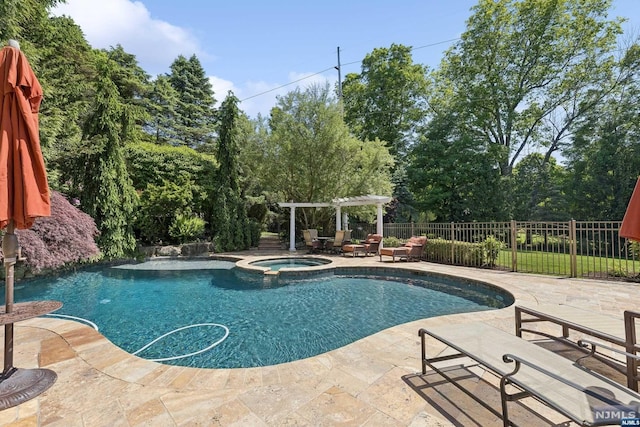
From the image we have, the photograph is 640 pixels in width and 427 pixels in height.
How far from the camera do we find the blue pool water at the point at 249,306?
4.24 m

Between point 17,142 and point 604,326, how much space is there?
5296mm

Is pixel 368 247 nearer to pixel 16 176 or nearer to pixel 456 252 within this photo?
pixel 456 252

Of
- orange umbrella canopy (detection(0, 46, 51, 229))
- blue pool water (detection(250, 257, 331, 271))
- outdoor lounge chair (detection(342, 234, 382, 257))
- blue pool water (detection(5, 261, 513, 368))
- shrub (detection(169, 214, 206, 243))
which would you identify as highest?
orange umbrella canopy (detection(0, 46, 51, 229))

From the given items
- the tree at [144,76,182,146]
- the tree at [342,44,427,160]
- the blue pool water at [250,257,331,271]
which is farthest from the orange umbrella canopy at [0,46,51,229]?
the tree at [144,76,182,146]

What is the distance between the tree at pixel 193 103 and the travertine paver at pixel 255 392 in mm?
27171

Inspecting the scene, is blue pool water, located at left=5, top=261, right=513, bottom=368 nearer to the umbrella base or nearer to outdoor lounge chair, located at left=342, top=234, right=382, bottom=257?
the umbrella base

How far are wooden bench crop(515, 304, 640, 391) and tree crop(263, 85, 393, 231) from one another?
41.6ft

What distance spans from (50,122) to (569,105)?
1051 inches

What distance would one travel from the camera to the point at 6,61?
8.00 ft

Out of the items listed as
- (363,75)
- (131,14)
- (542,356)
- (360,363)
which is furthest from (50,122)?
(363,75)

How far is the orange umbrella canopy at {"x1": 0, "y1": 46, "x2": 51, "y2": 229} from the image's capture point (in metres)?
2.41

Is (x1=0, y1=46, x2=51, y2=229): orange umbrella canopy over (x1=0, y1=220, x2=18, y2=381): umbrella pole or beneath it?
over

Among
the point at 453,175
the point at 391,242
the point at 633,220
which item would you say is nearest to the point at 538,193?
the point at 453,175

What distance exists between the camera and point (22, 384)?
8.02 feet
